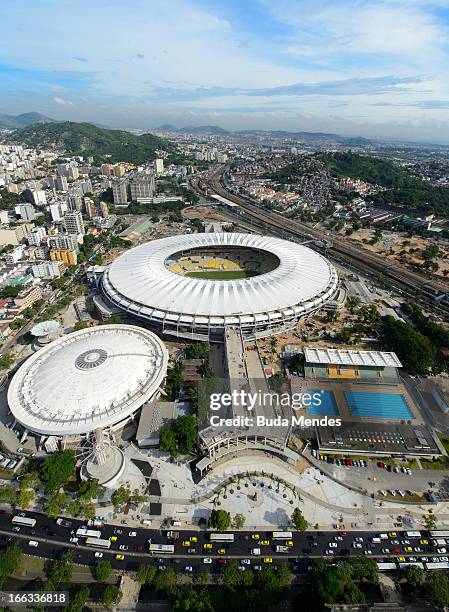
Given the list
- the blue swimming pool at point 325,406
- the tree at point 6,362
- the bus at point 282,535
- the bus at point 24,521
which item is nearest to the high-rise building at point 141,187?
the tree at point 6,362

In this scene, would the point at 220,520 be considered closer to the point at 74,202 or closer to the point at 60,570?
the point at 60,570

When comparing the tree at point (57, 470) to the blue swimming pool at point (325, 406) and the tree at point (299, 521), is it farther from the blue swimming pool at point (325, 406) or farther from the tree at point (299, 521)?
the blue swimming pool at point (325, 406)

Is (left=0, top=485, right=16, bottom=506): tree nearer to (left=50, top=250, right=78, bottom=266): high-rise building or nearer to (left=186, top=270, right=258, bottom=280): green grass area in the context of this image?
(left=186, top=270, right=258, bottom=280): green grass area

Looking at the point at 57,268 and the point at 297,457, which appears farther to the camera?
the point at 57,268

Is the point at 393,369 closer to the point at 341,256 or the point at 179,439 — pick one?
the point at 179,439

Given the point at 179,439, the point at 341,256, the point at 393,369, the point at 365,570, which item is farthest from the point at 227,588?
the point at 341,256

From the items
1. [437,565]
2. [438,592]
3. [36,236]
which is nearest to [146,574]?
[438,592]
